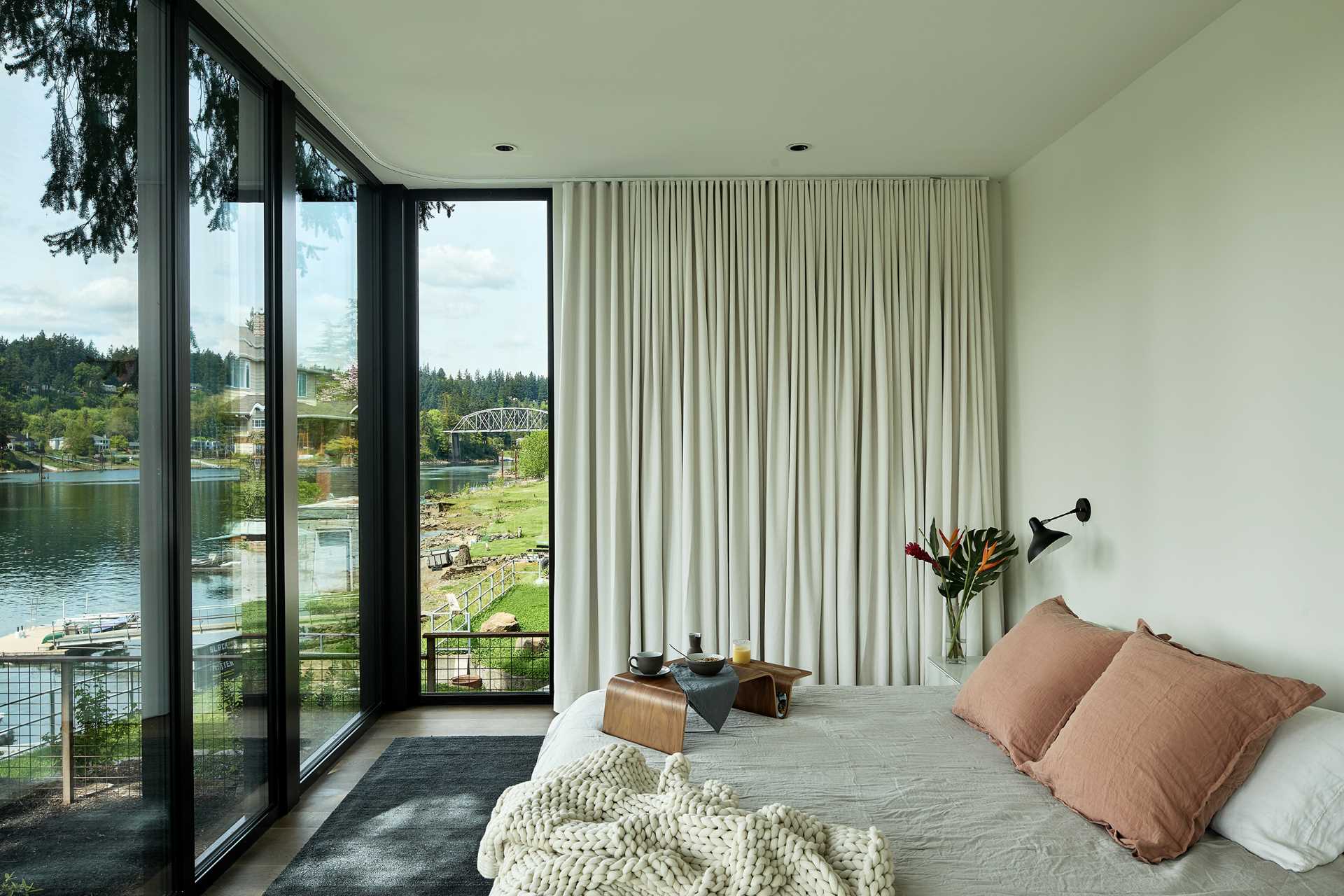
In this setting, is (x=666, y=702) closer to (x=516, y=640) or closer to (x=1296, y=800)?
(x=1296, y=800)

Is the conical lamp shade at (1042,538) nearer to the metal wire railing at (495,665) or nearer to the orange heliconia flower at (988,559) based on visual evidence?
the orange heliconia flower at (988,559)

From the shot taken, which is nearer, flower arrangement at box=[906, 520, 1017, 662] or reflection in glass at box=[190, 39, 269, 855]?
reflection in glass at box=[190, 39, 269, 855]

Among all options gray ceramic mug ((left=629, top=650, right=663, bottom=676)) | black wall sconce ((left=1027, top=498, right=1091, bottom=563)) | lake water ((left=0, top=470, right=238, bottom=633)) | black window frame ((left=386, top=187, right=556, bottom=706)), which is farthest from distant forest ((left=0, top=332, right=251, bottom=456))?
black wall sconce ((left=1027, top=498, right=1091, bottom=563))

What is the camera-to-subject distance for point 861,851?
5.63 ft

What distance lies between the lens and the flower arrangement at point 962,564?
3.86 meters

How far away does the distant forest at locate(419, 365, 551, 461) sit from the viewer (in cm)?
451

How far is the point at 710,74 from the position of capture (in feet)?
10.0

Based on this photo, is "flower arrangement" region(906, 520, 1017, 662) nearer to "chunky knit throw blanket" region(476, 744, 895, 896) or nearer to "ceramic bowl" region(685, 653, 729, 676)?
"ceramic bowl" region(685, 653, 729, 676)

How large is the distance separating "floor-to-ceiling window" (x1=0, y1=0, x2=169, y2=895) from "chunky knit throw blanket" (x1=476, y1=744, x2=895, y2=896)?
1019 mm

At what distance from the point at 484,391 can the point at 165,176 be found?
7.31ft

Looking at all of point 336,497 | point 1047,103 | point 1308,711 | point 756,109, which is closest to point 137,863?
point 336,497

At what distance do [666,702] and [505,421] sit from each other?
231cm

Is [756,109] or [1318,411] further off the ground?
[756,109]

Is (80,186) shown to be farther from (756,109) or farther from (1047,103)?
(1047,103)
